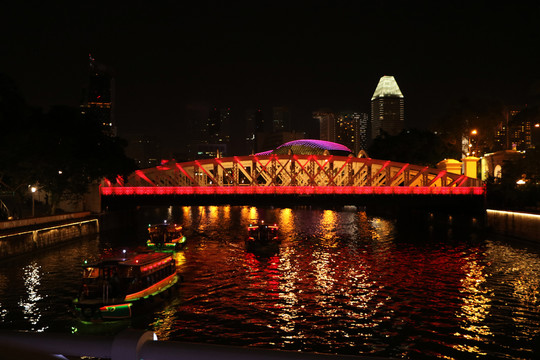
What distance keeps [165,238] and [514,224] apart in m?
49.8

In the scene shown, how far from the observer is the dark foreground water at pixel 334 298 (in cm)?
2912

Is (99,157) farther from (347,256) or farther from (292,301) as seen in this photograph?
(292,301)

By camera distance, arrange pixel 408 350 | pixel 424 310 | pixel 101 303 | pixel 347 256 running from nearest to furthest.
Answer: pixel 408 350 → pixel 101 303 → pixel 424 310 → pixel 347 256

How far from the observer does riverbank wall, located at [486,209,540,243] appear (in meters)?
65.6

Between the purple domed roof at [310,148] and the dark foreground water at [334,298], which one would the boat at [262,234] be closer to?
the dark foreground water at [334,298]

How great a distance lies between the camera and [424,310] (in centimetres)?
3516

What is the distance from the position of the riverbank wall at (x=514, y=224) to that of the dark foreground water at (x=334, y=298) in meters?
3.64

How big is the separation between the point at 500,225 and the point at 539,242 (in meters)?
12.9

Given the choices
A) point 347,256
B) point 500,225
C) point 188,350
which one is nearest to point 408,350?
point 188,350

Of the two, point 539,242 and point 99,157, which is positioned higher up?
point 99,157

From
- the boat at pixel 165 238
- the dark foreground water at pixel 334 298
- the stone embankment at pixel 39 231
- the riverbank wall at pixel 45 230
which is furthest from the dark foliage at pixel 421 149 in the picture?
the stone embankment at pixel 39 231

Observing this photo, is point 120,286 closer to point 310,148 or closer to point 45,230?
point 45,230

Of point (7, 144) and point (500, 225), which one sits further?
point (500, 225)

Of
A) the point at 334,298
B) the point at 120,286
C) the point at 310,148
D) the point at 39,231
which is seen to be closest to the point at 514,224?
the point at 334,298
